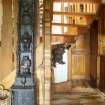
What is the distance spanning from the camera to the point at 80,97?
6293 mm

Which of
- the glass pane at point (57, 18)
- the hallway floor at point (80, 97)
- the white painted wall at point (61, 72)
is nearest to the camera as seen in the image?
the hallway floor at point (80, 97)

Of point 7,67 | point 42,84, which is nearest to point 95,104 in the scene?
point 42,84

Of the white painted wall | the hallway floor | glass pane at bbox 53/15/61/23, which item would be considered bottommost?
the hallway floor

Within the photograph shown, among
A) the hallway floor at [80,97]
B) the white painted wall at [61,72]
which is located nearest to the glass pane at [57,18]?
the white painted wall at [61,72]

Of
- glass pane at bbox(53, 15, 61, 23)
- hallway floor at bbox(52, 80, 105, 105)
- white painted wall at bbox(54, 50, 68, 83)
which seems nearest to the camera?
hallway floor at bbox(52, 80, 105, 105)

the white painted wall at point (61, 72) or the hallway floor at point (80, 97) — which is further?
the white painted wall at point (61, 72)

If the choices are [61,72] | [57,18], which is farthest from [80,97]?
[57,18]

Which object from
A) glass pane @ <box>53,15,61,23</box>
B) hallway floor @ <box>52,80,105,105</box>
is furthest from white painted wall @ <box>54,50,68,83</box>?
glass pane @ <box>53,15,61,23</box>

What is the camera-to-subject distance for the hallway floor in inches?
229

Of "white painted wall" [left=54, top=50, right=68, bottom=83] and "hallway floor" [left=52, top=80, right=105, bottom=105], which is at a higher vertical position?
"white painted wall" [left=54, top=50, right=68, bottom=83]

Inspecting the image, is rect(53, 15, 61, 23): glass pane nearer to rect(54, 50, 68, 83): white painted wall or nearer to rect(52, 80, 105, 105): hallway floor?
rect(54, 50, 68, 83): white painted wall

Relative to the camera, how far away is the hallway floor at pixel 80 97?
19.1ft

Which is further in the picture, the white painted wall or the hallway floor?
the white painted wall

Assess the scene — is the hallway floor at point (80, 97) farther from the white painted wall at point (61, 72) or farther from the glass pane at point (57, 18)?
the glass pane at point (57, 18)
